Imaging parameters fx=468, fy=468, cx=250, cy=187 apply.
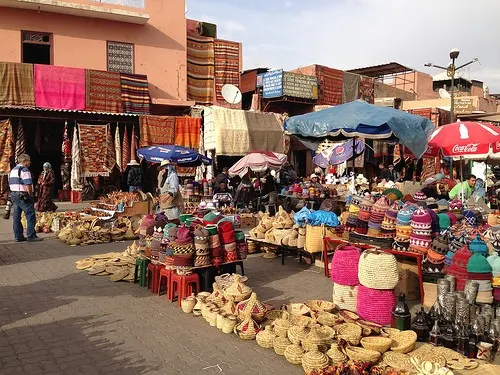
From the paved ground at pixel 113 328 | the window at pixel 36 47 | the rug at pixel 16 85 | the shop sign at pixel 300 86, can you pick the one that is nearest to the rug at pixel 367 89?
the shop sign at pixel 300 86

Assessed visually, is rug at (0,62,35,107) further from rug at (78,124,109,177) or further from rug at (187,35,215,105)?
rug at (187,35,215,105)

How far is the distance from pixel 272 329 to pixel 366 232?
2374 mm

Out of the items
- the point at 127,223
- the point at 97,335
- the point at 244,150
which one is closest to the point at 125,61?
the point at 244,150

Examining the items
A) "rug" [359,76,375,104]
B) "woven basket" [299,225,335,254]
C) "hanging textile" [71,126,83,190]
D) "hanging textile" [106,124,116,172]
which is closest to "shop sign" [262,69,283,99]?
"rug" [359,76,375,104]

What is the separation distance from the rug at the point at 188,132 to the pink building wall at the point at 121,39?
1.20 m

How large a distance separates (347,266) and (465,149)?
15.0 feet

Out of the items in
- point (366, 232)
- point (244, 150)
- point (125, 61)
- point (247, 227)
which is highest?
point (125, 61)

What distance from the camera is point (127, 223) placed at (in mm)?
10688

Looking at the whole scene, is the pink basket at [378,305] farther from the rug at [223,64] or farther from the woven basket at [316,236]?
the rug at [223,64]

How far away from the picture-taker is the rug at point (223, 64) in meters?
19.7

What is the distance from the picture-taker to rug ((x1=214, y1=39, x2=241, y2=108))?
1970 cm

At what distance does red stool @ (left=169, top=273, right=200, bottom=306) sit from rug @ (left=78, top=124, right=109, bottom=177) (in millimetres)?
11201

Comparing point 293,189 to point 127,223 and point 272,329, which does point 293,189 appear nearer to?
point 127,223

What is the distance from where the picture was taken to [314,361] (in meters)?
3.78
